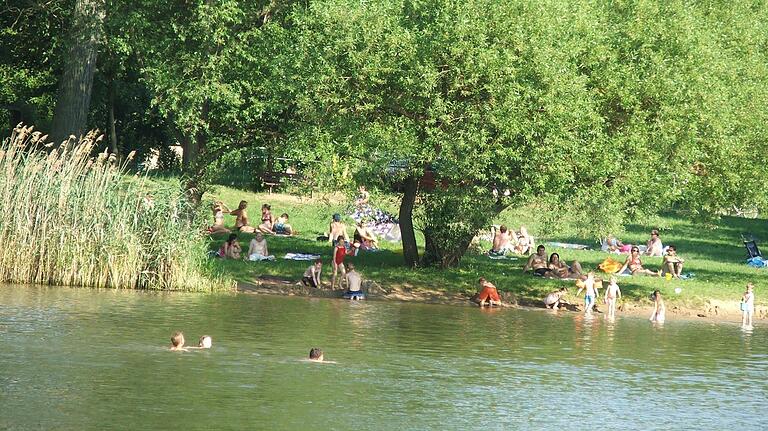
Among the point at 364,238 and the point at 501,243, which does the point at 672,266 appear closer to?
the point at 501,243

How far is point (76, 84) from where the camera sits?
39656 mm

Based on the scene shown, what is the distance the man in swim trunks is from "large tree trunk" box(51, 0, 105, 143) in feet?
46.8

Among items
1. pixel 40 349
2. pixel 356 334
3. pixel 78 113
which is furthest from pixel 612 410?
pixel 78 113

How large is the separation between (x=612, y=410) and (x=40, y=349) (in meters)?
10.4

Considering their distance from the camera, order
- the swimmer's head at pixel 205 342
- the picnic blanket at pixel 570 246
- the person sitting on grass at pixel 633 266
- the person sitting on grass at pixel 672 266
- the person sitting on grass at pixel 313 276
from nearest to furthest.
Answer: the swimmer's head at pixel 205 342, the person sitting on grass at pixel 313 276, the person sitting on grass at pixel 672 266, the person sitting on grass at pixel 633 266, the picnic blanket at pixel 570 246

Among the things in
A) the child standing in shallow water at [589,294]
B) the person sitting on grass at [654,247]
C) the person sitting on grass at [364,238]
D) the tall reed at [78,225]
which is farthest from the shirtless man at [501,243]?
the tall reed at [78,225]

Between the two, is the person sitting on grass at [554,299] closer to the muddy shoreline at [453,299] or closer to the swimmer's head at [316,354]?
the muddy shoreline at [453,299]

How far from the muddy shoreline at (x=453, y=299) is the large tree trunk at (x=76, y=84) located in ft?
27.4

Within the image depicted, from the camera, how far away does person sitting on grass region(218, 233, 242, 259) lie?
3881 cm

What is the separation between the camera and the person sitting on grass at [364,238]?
41688 mm

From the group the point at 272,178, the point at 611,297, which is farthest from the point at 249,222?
the point at 611,297

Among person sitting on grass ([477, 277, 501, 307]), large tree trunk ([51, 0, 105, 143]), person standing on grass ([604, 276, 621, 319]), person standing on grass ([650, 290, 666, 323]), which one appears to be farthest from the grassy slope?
large tree trunk ([51, 0, 105, 143])

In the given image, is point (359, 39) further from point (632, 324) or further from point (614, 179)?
point (632, 324)

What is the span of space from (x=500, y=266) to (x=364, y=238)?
15.4ft
